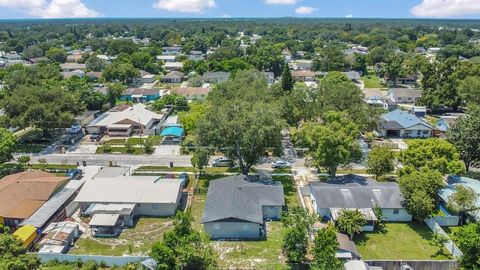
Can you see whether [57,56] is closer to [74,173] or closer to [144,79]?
[144,79]

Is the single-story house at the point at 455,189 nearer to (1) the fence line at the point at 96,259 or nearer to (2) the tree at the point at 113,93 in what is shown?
(1) the fence line at the point at 96,259

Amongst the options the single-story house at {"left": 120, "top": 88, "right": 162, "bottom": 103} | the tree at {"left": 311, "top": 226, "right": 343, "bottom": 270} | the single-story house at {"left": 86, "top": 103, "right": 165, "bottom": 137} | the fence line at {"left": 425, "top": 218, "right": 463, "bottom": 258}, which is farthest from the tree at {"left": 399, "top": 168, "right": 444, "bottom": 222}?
the single-story house at {"left": 120, "top": 88, "right": 162, "bottom": 103}

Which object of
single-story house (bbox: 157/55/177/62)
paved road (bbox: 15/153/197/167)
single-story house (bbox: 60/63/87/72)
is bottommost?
paved road (bbox: 15/153/197/167)

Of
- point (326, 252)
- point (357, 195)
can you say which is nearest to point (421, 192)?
point (357, 195)

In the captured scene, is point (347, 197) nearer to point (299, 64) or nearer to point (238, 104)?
point (238, 104)

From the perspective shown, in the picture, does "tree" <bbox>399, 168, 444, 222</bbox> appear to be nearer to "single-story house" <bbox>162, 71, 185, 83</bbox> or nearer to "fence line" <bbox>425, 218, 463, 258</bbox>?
"fence line" <bbox>425, 218, 463, 258</bbox>

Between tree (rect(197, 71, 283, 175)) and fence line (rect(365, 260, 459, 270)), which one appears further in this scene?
tree (rect(197, 71, 283, 175))

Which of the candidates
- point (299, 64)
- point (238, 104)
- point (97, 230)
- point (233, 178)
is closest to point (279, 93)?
point (238, 104)
